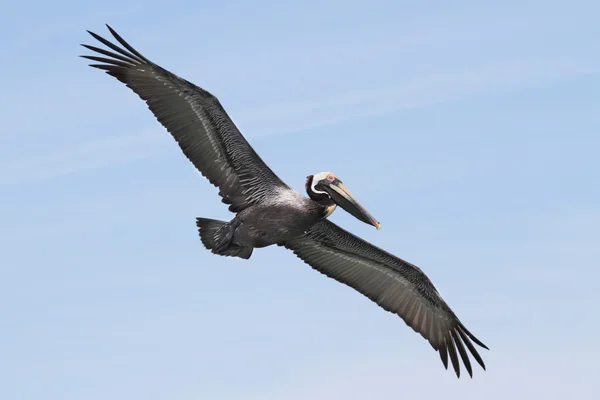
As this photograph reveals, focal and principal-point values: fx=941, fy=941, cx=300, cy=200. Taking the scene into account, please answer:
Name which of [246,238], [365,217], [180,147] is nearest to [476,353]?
[365,217]

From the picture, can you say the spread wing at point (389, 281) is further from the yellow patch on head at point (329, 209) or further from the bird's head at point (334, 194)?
the bird's head at point (334, 194)

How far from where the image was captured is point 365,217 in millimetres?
14430

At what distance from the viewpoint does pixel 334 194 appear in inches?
569

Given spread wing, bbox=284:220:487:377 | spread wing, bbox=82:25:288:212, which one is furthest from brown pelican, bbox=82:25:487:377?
spread wing, bbox=284:220:487:377

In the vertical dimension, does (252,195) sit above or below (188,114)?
below

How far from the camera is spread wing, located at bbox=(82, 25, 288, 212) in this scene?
47.8 ft

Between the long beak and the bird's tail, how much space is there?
1.59 m

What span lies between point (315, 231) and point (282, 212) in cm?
180

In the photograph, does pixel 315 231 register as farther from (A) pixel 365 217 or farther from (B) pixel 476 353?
(B) pixel 476 353

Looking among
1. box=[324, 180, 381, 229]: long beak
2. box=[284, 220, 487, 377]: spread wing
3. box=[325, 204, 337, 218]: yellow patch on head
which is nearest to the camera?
box=[324, 180, 381, 229]: long beak

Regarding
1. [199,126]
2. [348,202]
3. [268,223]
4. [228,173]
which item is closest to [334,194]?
[348,202]

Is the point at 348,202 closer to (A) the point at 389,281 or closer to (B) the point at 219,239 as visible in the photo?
(B) the point at 219,239

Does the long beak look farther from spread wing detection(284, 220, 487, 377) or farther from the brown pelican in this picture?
spread wing detection(284, 220, 487, 377)

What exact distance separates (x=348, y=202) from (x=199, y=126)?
2.62m
